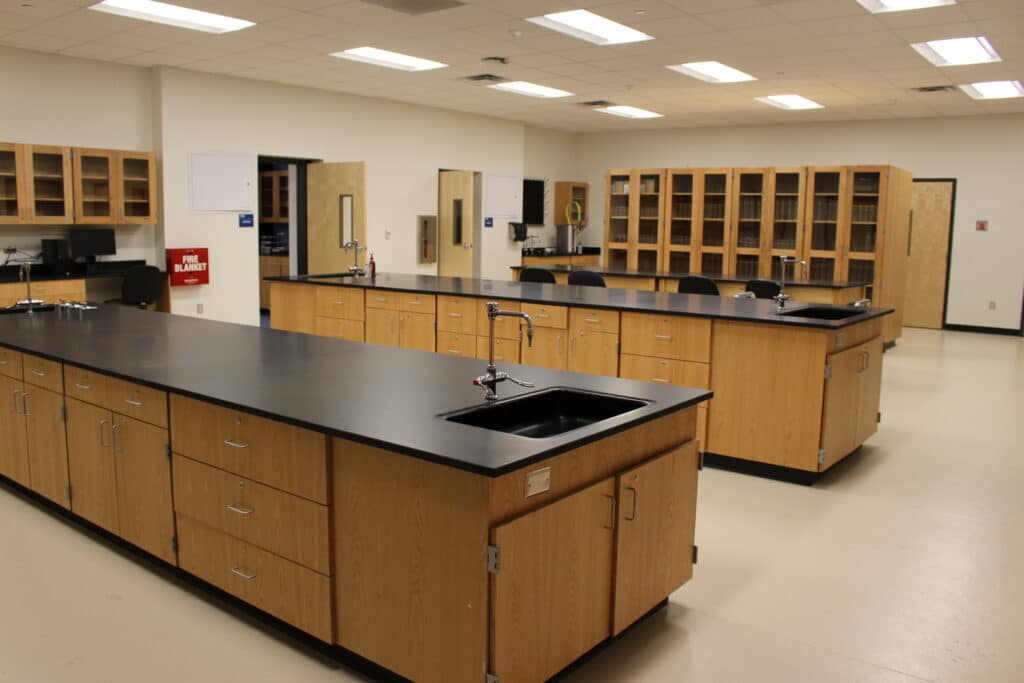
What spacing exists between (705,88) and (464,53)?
3.29 m

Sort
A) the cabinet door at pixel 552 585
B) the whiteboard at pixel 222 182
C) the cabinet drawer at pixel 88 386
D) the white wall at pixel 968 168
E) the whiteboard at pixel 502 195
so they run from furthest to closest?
the whiteboard at pixel 502 195
the white wall at pixel 968 168
the whiteboard at pixel 222 182
the cabinet drawer at pixel 88 386
the cabinet door at pixel 552 585

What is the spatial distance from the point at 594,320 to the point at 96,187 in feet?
17.7

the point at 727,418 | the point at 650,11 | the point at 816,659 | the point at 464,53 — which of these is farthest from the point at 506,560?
the point at 464,53

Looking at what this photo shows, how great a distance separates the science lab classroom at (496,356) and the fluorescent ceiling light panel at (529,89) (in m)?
0.10

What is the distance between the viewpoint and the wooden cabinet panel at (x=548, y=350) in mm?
5730

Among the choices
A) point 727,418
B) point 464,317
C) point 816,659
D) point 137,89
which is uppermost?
point 137,89

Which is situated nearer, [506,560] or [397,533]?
[506,560]

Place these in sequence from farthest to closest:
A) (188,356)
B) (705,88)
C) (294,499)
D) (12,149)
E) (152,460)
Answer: (705,88), (12,149), (188,356), (152,460), (294,499)

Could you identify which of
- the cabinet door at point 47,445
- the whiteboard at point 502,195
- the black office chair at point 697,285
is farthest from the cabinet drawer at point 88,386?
the whiteboard at point 502,195

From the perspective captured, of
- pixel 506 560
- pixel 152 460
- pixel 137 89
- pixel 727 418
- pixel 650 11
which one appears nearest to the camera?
pixel 506 560

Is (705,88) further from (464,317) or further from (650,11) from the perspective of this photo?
(464,317)

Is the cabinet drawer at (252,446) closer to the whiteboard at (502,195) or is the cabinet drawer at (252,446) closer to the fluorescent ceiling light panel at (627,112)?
the fluorescent ceiling light panel at (627,112)

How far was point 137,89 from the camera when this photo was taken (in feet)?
27.8

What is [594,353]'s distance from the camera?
552cm
